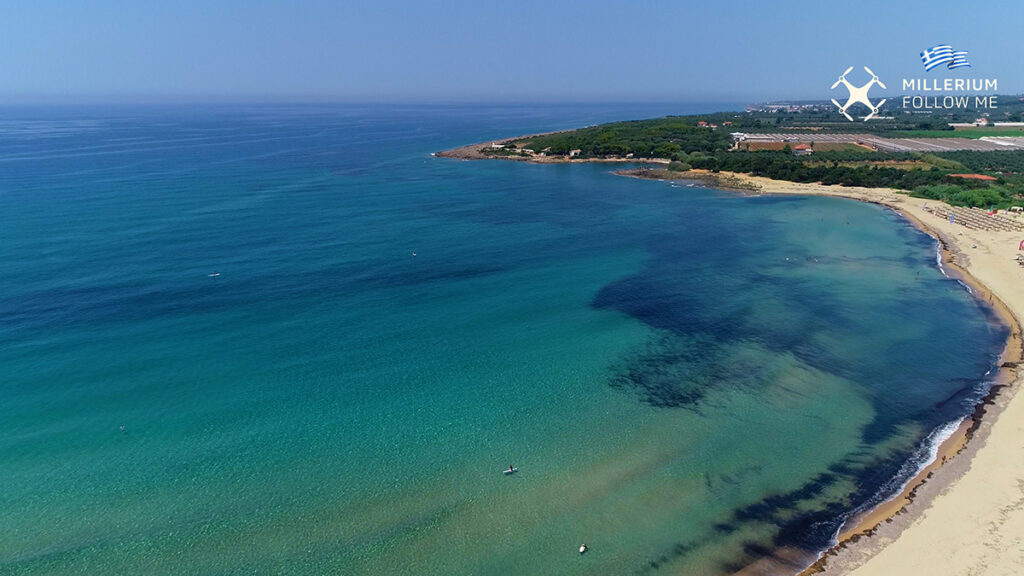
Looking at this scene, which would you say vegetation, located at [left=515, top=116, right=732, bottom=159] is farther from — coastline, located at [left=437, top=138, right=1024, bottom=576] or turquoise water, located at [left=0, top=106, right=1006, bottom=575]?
coastline, located at [left=437, top=138, right=1024, bottom=576]

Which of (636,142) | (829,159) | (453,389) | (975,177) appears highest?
(636,142)

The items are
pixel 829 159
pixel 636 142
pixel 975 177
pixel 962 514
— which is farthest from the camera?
pixel 636 142

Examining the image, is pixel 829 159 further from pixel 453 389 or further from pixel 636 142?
pixel 453 389

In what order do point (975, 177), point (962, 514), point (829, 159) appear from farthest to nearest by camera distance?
point (829, 159)
point (975, 177)
point (962, 514)

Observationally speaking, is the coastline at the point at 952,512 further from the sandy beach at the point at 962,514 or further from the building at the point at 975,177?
the building at the point at 975,177

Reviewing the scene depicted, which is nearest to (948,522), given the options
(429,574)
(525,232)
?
(429,574)

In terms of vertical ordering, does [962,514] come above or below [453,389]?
below

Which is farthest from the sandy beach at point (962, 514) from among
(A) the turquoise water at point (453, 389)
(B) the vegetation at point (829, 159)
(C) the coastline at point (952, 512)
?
(B) the vegetation at point (829, 159)

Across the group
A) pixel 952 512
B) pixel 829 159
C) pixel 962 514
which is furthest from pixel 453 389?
pixel 829 159

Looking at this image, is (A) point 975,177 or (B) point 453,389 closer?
(B) point 453,389
